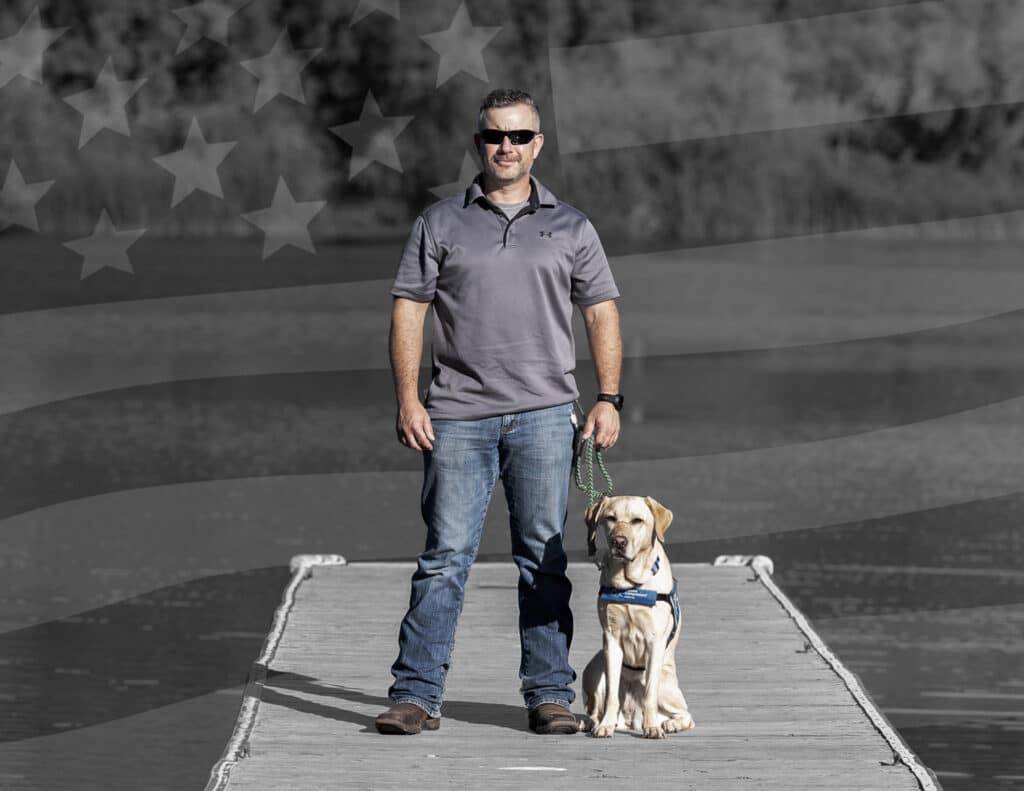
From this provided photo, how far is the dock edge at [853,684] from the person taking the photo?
642cm

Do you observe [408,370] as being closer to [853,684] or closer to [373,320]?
[853,684]

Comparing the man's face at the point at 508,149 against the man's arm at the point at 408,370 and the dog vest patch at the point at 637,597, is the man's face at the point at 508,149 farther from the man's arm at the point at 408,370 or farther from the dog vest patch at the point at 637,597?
the dog vest patch at the point at 637,597

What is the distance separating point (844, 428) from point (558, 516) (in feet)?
48.6

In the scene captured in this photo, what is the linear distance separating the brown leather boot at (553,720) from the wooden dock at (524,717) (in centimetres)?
5

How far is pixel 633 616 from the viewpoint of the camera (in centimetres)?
662

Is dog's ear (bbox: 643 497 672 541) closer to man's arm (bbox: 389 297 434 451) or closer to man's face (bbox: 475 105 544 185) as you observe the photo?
man's arm (bbox: 389 297 434 451)

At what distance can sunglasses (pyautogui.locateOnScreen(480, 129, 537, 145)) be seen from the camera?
652 cm

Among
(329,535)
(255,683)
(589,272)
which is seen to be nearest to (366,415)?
(329,535)

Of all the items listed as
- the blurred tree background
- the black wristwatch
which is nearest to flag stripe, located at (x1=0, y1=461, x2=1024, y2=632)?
the black wristwatch

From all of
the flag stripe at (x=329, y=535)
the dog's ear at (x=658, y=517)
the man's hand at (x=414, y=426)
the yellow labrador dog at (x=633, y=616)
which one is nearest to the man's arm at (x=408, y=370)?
the man's hand at (x=414, y=426)

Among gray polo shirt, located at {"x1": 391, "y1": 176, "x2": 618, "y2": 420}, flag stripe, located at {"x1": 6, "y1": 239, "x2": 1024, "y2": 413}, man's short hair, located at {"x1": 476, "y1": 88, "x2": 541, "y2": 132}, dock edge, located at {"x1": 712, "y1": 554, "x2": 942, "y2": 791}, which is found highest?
man's short hair, located at {"x1": 476, "y1": 88, "x2": 541, "y2": 132}

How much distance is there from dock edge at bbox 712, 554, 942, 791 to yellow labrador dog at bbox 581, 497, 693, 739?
790mm

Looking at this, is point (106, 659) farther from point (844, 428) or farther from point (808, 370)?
point (808, 370)

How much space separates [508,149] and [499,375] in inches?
28.8
